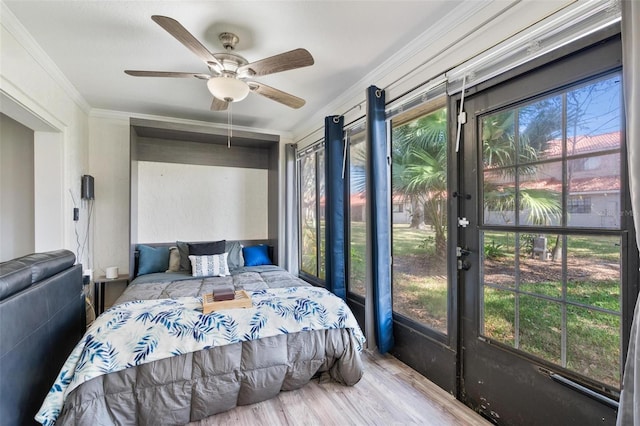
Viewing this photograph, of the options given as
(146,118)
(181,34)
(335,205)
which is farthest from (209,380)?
(146,118)

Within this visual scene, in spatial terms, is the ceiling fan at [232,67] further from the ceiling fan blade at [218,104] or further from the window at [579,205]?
the window at [579,205]

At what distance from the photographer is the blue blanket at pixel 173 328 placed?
1.49m

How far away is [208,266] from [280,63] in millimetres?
2271

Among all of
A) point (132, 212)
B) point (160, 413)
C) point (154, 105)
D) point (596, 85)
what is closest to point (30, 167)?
point (132, 212)

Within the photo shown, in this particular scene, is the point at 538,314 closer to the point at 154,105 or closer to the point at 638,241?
the point at 638,241

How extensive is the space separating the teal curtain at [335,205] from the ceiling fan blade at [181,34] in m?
1.42

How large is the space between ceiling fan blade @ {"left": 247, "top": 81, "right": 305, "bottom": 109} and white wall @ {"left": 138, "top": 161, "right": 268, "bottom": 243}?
6.61ft

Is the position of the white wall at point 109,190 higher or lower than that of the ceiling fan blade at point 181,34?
lower

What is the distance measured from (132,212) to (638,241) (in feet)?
13.3

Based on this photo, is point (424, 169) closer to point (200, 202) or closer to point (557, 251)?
point (557, 251)

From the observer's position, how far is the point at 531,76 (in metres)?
1.53

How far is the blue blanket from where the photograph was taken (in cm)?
149

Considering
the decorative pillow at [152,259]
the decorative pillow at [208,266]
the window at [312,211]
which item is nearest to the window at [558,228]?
the window at [312,211]

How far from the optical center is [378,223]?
2426mm
